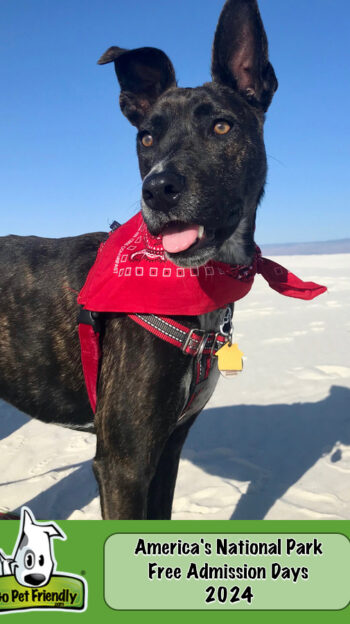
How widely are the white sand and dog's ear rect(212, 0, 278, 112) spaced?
3.42 m

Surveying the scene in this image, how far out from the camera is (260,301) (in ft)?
50.9

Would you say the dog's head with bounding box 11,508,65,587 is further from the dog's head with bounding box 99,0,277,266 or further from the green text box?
the dog's head with bounding box 99,0,277,266

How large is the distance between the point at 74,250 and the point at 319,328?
8.63 m

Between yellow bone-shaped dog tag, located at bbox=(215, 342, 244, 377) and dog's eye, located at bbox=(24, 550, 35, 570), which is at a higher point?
yellow bone-shaped dog tag, located at bbox=(215, 342, 244, 377)

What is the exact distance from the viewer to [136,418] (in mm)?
2695

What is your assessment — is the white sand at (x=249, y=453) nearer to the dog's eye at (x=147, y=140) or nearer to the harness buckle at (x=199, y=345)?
the harness buckle at (x=199, y=345)

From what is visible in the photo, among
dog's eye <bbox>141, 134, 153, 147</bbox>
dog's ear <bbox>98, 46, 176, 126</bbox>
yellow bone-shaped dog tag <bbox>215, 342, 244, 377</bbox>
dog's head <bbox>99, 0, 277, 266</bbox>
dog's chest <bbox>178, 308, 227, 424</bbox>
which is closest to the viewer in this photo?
dog's head <bbox>99, 0, 277, 266</bbox>

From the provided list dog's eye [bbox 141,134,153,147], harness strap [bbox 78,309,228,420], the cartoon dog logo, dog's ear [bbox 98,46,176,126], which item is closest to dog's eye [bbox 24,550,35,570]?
the cartoon dog logo

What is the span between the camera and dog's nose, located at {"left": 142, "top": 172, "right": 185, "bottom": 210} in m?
2.50

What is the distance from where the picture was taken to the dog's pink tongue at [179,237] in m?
2.61

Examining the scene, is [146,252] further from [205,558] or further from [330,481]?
[330,481]

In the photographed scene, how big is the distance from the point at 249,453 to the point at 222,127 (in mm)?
3799

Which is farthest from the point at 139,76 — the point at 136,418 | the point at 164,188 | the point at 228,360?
the point at 136,418

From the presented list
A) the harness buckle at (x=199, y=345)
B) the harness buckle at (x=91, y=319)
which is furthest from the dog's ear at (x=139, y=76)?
Result: the harness buckle at (x=199, y=345)
